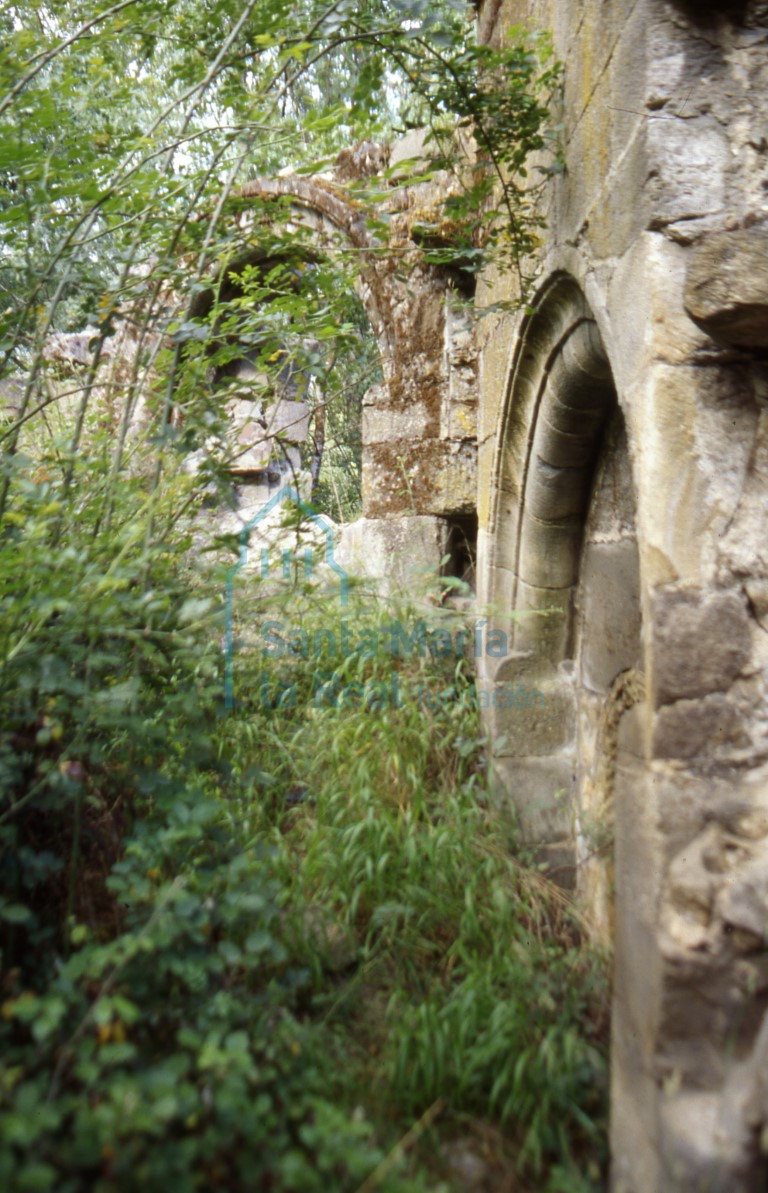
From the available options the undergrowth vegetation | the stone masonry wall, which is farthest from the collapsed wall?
the stone masonry wall

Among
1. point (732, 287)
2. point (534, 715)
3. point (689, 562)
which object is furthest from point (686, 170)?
point (534, 715)

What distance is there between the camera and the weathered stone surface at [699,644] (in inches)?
59.3

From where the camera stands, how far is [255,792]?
2.83m

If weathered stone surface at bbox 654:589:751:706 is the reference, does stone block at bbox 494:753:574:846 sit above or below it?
below

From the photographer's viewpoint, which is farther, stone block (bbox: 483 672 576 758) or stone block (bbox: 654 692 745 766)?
stone block (bbox: 483 672 576 758)

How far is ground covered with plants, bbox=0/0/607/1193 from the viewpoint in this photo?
1.34 m

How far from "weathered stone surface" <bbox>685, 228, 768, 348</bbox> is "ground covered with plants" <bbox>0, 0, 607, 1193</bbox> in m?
0.93

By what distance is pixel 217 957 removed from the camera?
1.57 metres

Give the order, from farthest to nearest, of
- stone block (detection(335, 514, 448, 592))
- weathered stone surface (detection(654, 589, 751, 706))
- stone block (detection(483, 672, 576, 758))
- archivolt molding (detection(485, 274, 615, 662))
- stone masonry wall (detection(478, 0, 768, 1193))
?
stone block (detection(335, 514, 448, 592)) < stone block (detection(483, 672, 576, 758)) < archivolt molding (detection(485, 274, 615, 662)) < weathered stone surface (detection(654, 589, 751, 706)) < stone masonry wall (detection(478, 0, 768, 1193))

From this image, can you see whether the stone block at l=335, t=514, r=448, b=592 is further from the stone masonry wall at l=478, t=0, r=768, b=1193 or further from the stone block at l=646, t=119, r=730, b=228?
the stone block at l=646, t=119, r=730, b=228

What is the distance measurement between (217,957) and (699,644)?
1.06 metres

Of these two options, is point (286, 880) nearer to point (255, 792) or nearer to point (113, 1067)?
point (255, 792)

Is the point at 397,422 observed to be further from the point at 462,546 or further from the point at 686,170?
the point at 686,170

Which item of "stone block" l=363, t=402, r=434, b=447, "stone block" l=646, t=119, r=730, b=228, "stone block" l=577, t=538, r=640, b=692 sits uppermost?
"stone block" l=363, t=402, r=434, b=447
